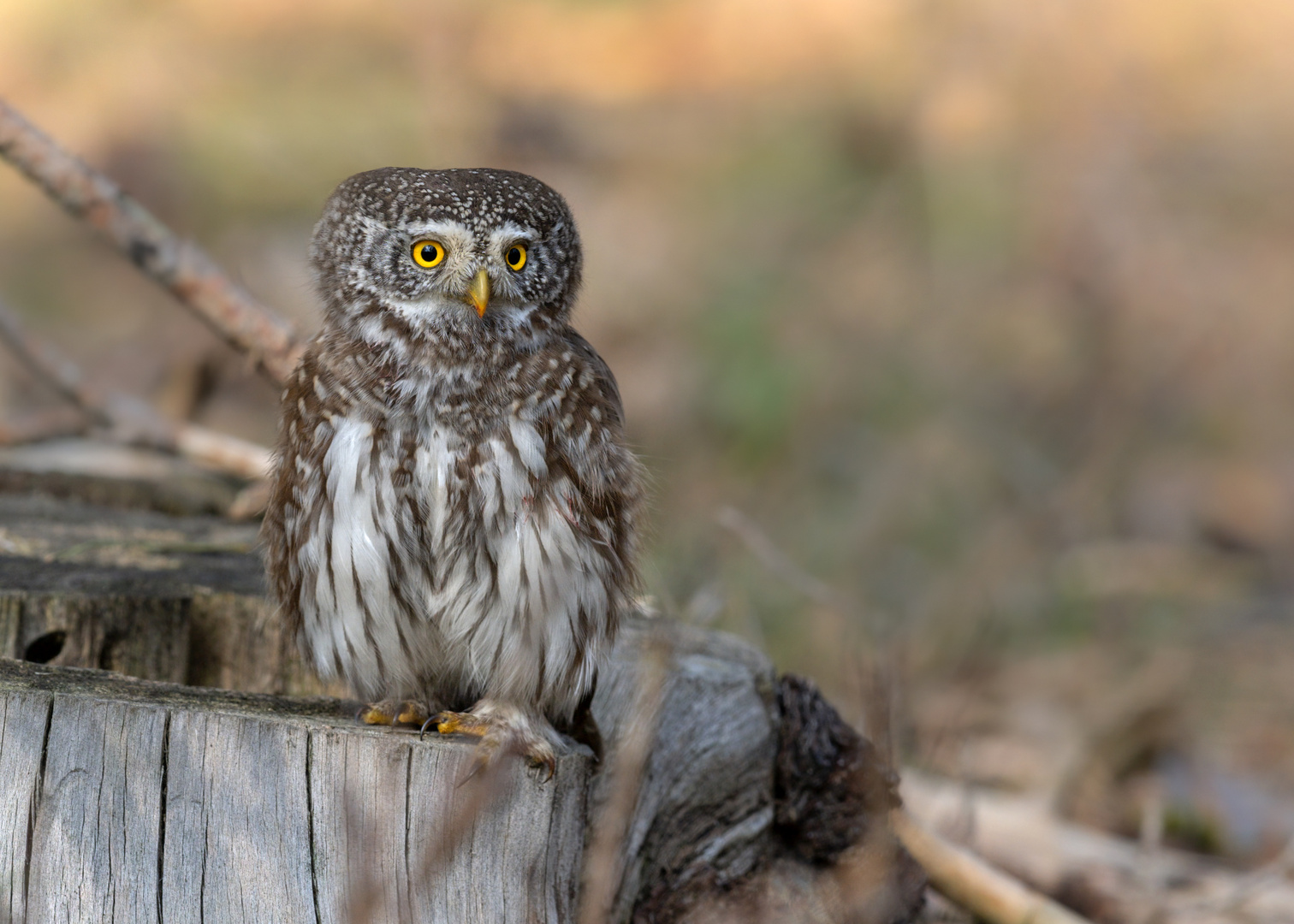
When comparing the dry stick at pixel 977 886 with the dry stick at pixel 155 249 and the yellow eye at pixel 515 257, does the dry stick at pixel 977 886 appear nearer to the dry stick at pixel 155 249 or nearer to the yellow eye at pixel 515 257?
the yellow eye at pixel 515 257

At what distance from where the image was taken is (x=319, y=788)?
2270 millimetres

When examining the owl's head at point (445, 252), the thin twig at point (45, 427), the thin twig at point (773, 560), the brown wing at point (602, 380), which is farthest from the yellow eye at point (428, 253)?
the thin twig at point (45, 427)

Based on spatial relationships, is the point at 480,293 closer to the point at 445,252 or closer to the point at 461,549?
the point at 445,252

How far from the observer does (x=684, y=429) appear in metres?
7.64

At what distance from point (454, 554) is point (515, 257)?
666 millimetres

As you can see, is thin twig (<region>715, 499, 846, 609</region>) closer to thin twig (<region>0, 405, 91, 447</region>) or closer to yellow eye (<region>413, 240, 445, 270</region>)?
yellow eye (<region>413, 240, 445, 270</region>)

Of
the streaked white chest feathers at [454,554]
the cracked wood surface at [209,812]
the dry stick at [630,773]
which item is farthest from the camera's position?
the streaked white chest feathers at [454,554]

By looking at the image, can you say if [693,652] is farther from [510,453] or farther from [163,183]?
[163,183]

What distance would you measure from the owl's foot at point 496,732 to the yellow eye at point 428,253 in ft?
3.11

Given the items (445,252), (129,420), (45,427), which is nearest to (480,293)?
(445,252)

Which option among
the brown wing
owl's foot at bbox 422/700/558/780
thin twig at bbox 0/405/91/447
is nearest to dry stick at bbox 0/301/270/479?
thin twig at bbox 0/405/91/447

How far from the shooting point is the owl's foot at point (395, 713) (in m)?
2.68

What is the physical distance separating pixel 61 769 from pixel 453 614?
2.68 feet

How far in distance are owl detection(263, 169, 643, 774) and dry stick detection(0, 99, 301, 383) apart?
4.02 ft
